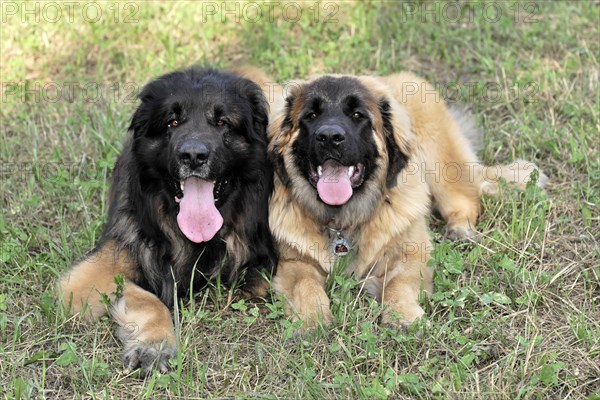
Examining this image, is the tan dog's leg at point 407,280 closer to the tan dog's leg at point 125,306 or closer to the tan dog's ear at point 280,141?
the tan dog's ear at point 280,141

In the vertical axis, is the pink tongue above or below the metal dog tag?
above

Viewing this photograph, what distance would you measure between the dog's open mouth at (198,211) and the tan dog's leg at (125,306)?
1.40 ft

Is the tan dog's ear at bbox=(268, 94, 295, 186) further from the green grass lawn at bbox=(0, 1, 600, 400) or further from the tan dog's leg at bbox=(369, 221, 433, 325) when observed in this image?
the tan dog's leg at bbox=(369, 221, 433, 325)

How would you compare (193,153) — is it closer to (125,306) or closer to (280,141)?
(280,141)

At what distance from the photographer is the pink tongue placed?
14.1 ft

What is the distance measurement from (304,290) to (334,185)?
0.64 m

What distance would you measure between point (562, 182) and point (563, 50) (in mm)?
1992

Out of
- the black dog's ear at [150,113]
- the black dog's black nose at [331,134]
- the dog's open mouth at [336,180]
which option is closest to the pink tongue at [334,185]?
the dog's open mouth at [336,180]

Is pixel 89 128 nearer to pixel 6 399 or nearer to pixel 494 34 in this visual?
pixel 6 399

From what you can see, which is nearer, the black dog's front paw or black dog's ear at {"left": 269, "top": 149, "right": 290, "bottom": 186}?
the black dog's front paw

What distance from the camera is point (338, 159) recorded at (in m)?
4.23

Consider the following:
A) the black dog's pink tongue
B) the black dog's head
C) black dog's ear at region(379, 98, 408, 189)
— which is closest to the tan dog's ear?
the black dog's head

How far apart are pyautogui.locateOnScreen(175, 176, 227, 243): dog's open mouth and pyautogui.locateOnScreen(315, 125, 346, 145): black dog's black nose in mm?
666

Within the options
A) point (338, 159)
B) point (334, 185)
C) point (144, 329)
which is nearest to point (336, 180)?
point (334, 185)
